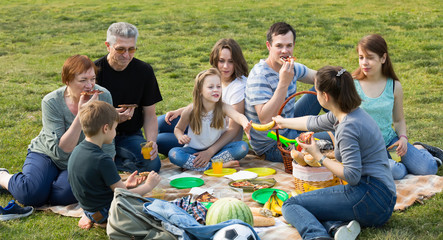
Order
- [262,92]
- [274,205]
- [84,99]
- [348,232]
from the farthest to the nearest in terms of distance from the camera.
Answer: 1. [262,92]
2. [84,99]
3. [274,205]
4. [348,232]

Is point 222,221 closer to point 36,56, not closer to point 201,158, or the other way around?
point 201,158

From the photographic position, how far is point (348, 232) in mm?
4059

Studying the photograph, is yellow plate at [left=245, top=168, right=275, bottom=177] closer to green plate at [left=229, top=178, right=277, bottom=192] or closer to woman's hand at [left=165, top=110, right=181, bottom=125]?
green plate at [left=229, top=178, right=277, bottom=192]

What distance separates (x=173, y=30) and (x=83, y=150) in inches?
497

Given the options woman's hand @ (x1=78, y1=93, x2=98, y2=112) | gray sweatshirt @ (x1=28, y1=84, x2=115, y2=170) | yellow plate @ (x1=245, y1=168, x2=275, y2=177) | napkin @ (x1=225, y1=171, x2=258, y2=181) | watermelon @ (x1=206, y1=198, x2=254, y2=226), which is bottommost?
yellow plate @ (x1=245, y1=168, x2=275, y2=177)

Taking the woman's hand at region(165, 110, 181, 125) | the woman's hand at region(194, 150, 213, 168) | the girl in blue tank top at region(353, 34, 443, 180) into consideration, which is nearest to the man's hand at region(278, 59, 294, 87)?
the girl in blue tank top at region(353, 34, 443, 180)

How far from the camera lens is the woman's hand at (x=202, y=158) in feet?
19.3

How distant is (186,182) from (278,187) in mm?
947

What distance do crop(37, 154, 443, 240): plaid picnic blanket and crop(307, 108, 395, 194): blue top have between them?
651mm

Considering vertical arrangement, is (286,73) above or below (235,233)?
above

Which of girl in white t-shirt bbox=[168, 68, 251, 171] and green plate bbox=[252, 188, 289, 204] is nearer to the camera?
green plate bbox=[252, 188, 289, 204]

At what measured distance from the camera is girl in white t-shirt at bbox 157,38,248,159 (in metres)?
6.15

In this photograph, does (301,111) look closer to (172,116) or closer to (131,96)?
(172,116)

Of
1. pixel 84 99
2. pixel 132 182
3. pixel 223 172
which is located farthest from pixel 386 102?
pixel 84 99
